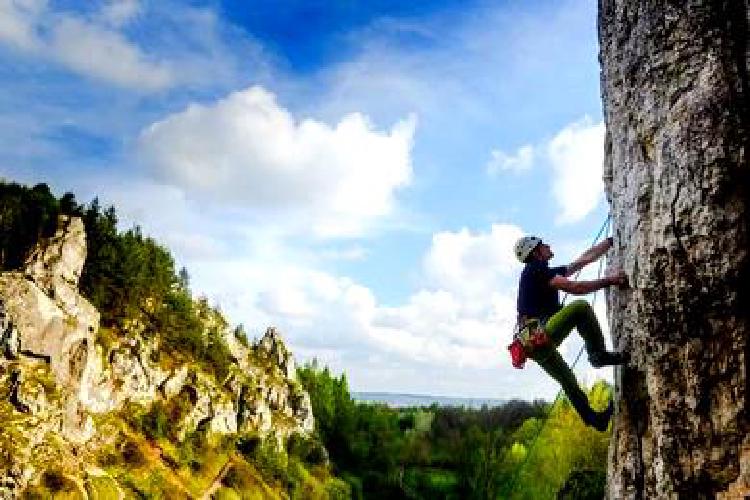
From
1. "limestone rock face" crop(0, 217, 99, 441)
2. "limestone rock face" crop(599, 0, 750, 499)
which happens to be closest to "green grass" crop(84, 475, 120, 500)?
"limestone rock face" crop(0, 217, 99, 441)

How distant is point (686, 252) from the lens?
11156 millimetres

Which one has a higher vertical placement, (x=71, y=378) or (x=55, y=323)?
(x=55, y=323)

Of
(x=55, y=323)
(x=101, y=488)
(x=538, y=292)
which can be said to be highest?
(x=55, y=323)

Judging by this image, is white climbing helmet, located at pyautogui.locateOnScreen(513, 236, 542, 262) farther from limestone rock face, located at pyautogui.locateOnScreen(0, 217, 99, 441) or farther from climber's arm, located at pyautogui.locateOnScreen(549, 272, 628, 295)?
limestone rock face, located at pyautogui.locateOnScreen(0, 217, 99, 441)

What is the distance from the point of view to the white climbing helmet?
13.0m

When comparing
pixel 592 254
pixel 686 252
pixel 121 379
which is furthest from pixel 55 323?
pixel 686 252

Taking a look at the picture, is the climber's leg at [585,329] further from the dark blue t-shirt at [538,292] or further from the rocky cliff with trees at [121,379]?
the rocky cliff with trees at [121,379]

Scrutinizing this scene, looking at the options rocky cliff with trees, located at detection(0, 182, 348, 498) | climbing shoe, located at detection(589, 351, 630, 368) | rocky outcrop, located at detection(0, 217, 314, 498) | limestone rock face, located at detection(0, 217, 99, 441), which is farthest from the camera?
limestone rock face, located at detection(0, 217, 99, 441)

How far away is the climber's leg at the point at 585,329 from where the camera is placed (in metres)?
12.6

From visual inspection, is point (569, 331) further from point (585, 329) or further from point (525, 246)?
point (525, 246)

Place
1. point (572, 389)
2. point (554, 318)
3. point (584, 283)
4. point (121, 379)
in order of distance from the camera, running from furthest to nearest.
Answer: point (121, 379)
point (572, 389)
point (554, 318)
point (584, 283)

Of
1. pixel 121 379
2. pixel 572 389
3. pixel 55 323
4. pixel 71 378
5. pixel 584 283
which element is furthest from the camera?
pixel 121 379

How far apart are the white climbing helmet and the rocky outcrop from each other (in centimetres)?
5051

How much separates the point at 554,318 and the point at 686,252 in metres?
2.35
